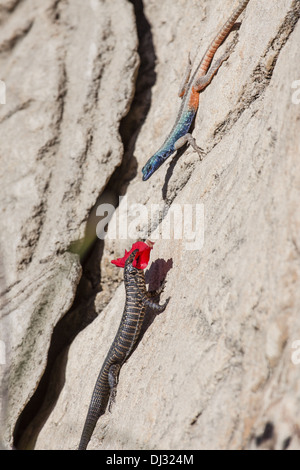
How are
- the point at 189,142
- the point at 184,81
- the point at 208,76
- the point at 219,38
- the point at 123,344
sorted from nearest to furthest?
the point at 123,344 < the point at 189,142 < the point at 219,38 < the point at 208,76 < the point at 184,81

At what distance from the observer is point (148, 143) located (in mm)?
6426

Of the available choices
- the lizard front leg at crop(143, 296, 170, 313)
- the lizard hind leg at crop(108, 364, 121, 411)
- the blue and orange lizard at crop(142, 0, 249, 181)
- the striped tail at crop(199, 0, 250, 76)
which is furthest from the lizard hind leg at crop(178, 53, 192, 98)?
the lizard hind leg at crop(108, 364, 121, 411)

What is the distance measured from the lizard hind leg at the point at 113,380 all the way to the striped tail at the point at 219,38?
12.3ft

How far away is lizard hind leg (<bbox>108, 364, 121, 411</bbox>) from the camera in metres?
4.40

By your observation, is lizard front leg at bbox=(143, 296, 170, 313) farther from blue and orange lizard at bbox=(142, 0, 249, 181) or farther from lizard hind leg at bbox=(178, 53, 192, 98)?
lizard hind leg at bbox=(178, 53, 192, 98)

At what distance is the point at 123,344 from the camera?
4.48m

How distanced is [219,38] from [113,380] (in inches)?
165

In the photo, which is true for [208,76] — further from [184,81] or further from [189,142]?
[189,142]

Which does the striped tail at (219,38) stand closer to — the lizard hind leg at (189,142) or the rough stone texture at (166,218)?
the rough stone texture at (166,218)

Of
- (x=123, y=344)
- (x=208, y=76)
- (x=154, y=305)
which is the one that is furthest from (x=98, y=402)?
(x=208, y=76)

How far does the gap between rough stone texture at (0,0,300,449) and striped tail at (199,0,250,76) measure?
0.11 metres

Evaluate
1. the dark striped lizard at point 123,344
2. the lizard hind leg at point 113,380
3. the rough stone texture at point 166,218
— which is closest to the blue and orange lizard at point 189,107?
the rough stone texture at point 166,218

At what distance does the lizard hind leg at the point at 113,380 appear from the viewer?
4.40 meters
